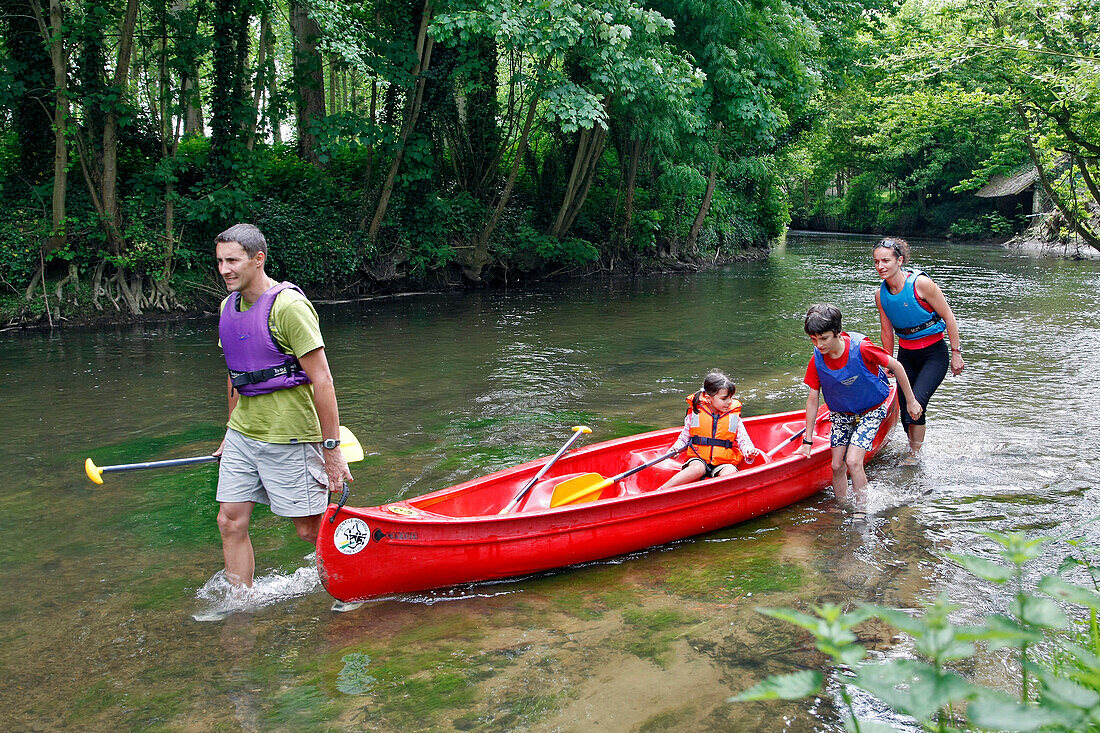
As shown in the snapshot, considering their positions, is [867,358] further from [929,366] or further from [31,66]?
[31,66]

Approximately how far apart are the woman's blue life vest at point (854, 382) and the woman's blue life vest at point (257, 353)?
3.27 m

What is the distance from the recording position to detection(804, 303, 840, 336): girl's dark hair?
504 centimetres

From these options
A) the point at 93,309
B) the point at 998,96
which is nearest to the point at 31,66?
the point at 93,309

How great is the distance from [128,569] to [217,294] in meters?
10.0

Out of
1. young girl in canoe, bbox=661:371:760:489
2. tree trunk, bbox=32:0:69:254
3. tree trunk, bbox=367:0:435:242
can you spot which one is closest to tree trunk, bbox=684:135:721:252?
tree trunk, bbox=367:0:435:242

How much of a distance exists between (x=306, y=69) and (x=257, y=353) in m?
12.6

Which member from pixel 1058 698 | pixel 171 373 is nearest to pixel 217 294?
pixel 171 373

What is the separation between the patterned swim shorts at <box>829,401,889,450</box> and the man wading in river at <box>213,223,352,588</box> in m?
3.33

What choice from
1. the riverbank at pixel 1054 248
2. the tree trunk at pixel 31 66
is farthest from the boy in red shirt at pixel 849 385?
the riverbank at pixel 1054 248

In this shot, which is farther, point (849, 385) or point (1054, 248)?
point (1054, 248)

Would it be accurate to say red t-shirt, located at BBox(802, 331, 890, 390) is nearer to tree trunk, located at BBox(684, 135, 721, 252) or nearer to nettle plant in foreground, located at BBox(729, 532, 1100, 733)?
nettle plant in foreground, located at BBox(729, 532, 1100, 733)

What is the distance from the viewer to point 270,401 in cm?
388

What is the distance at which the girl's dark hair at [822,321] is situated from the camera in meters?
5.04

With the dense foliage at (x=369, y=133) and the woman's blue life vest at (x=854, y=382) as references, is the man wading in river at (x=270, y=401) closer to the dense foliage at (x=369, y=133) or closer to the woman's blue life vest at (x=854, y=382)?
the woman's blue life vest at (x=854, y=382)
